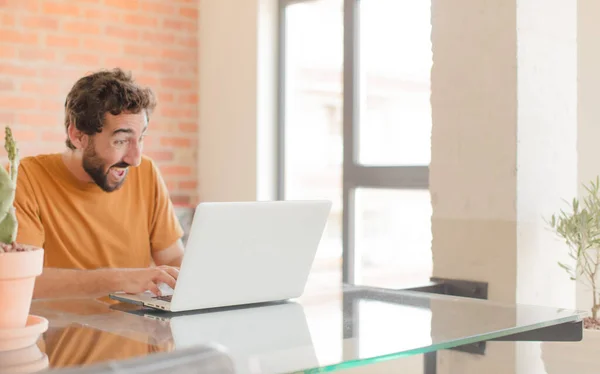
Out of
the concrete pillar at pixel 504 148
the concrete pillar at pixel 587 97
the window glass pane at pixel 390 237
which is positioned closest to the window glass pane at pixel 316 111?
the window glass pane at pixel 390 237

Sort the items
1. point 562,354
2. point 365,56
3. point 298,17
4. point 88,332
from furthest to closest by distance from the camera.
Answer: point 298,17 < point 365,56 < point 562,354 < point 88,332

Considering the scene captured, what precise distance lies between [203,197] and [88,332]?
2.91m

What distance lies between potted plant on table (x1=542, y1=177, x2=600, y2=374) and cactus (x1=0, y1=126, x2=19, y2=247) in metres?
1.52

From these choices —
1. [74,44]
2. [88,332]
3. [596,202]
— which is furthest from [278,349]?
[74,44]

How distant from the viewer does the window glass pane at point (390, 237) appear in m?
3.75

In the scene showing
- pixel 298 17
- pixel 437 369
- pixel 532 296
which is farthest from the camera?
pixel 298 17

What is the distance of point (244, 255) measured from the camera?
1794mm

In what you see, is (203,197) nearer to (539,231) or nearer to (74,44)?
(74,44)

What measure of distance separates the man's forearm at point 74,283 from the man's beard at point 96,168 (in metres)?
0.41

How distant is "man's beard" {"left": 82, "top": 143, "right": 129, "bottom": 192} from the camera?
258 cm

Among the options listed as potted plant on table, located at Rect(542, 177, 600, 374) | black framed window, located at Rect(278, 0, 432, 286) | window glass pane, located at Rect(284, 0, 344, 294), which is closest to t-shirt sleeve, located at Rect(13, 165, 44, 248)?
potted plant on table, located at Rect(542, 177, 600, 374)

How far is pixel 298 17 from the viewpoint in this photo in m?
4.25

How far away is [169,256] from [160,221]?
13 cm

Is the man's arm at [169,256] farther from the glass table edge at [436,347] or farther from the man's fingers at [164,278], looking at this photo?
the glass table edge at [436,347]
